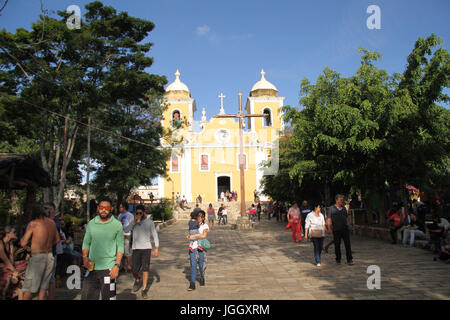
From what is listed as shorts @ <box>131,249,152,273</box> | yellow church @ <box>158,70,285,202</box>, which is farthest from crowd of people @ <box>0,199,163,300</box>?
yellow church @ <box>158,70,285,202</box>

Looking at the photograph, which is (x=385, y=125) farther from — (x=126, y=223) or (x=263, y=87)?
(x=263, y=87)

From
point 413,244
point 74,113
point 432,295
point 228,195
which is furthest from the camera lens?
point 228,195

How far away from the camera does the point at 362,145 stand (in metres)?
10.1

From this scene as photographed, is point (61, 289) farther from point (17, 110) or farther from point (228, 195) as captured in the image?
point (228, 195)

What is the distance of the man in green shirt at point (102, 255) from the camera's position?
409 centimetres

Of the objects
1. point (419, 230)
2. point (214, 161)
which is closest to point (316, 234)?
point (419, 230)

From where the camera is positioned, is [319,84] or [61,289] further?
[319,84]

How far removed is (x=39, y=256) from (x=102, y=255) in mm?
828

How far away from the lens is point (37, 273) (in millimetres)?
4270

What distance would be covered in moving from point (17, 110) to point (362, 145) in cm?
1186

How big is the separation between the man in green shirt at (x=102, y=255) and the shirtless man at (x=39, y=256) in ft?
1.90

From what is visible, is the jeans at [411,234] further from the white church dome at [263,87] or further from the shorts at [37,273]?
the white church dome at [263,87]

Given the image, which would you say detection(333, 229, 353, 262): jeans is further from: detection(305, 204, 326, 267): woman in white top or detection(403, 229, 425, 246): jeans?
detection(403, 229, 425, 246): jeans
